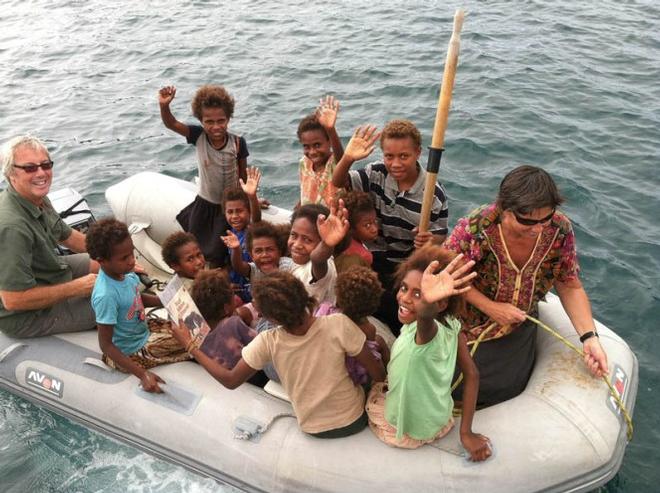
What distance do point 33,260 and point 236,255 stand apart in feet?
3.99

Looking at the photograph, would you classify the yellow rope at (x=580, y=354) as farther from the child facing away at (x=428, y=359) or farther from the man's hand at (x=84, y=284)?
the man's hand at (x=84, y=284)

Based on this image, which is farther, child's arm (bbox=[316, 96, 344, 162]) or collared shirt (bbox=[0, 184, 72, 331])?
child's arm (bbox=[316, 96, 344, 162])

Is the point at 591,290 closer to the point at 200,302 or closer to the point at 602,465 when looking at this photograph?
the point at 602,465

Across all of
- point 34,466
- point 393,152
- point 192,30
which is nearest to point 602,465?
point 393,152

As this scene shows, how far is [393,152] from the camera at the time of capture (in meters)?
3.48

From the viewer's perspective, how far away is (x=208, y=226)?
14.9ft

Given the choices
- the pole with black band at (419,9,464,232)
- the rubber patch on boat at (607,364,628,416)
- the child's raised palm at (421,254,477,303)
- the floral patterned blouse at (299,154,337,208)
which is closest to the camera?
the child's raised palm at (421,254,477,303)

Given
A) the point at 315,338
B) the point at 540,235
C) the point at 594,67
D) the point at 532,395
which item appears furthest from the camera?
the point at 594,67

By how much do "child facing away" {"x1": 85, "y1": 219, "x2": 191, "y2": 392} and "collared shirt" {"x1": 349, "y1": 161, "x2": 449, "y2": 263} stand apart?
4.64 ft

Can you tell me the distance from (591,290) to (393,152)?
2566mm

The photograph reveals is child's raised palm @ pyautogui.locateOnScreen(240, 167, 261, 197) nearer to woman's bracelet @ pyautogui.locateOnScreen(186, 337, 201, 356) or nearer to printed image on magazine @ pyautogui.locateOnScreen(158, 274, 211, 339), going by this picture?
printed image on magazine @ pyautogui.locateOnScreen(158, 274, 211, 339)

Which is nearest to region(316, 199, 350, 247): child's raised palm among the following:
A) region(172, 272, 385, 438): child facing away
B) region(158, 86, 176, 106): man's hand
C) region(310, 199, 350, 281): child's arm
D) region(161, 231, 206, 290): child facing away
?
region(310, 199, 350, 281): child's arm

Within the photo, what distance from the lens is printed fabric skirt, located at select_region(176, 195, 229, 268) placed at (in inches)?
175

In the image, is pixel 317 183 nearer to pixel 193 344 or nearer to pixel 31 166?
pixel 193 344
